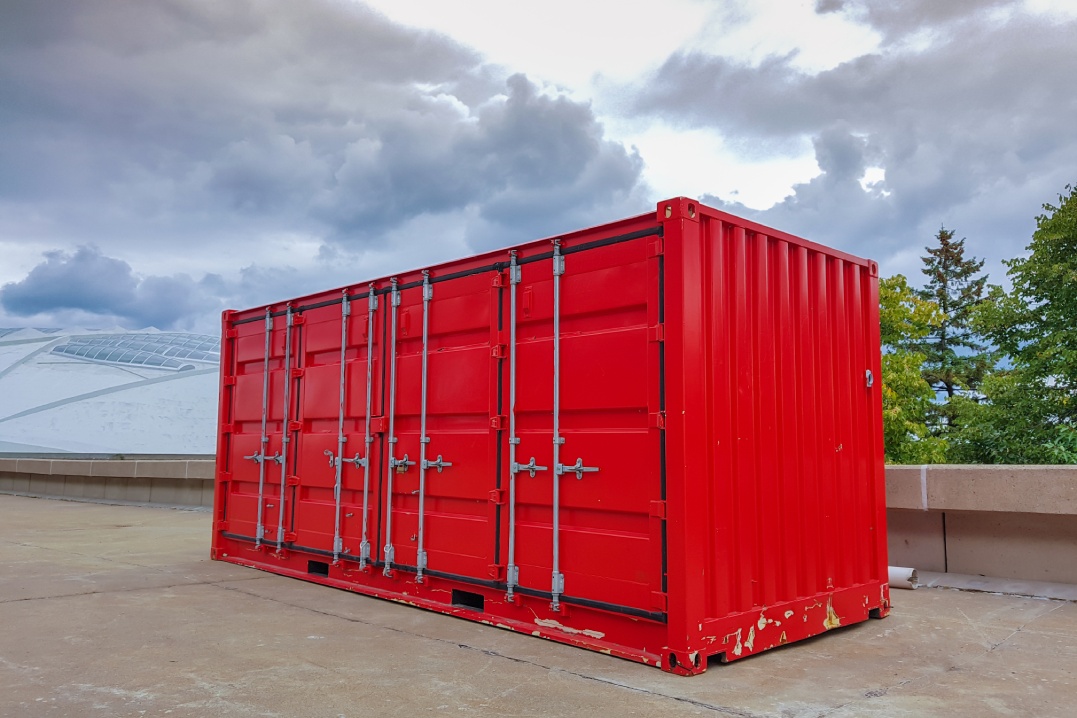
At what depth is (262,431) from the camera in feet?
28.6

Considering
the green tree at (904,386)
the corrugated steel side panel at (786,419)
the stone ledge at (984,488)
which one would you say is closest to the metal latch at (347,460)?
the corrugated steel side panel at (786,419)

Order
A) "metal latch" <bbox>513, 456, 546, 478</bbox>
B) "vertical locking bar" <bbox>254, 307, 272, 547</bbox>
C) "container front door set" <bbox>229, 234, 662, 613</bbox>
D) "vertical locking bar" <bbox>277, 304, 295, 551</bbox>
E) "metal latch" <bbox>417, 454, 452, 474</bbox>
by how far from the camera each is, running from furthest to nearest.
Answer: "vertical locking bar" <bbox>254, 307, 272, 547</bbox> < "vertical locking bar" <bbox>277, 304, 295, 551</bbox> < "metal latch" <bbox>417, 454, 452, 474</bbox> < "metal latch" <bbox>513, 456, 546, 478</bbox> < "container front door set" <bbox>229, 234, 662, 613</bbox>

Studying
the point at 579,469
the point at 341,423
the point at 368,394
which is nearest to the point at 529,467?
the point at 579,469

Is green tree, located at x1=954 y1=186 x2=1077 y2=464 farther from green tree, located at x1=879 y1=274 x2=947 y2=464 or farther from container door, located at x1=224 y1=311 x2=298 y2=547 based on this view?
container door, located at x1=224 y1=311 x2=298 y2=547

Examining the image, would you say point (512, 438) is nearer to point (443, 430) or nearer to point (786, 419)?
point (443, 430)

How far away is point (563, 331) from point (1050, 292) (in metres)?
18.9

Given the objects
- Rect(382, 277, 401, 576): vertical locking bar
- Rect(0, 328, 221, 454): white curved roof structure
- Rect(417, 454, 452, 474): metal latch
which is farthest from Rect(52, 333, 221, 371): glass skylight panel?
Rect(417, 454, 452, 474): metal latch

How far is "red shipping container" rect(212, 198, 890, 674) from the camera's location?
5.00 metres

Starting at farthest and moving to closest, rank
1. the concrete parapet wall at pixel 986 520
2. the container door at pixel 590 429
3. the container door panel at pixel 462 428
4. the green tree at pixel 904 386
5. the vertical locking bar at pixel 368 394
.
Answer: the green tree at pixel 904 386 → the vertical locking bar at pixel 368 394 → the concrete parapet wall at pixel 986 520 → the container door panel at pixel 462 428 → the container door at pixel 590 429

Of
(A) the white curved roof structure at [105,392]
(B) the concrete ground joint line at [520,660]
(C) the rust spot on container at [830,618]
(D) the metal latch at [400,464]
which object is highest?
(A) the white curved roof structure at [105,392]

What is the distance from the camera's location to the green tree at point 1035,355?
1794 cm

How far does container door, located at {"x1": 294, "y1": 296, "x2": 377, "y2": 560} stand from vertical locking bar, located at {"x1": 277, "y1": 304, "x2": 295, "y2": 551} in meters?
0.21

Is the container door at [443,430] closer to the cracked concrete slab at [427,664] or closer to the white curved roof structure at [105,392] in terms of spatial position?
the cracked concrete slab at [427,664]

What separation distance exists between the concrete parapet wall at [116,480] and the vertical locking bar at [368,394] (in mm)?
9986
